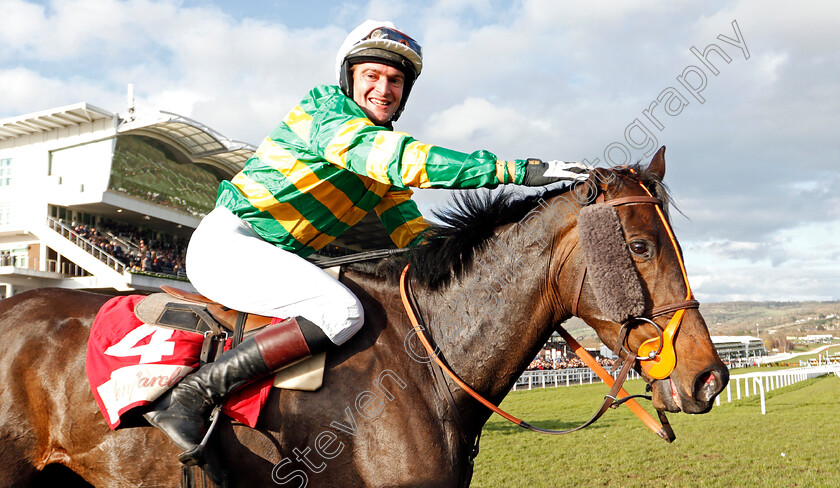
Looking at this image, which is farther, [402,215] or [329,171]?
[402,215]

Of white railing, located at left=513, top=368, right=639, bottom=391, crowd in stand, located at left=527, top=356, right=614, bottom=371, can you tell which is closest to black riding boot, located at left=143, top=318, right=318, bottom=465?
white railing, located at left=513, top=368, right=639, bottom=391

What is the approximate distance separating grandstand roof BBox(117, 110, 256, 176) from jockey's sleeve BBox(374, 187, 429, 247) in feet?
86.0

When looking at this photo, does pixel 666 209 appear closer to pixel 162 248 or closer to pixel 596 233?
pixel 596 233

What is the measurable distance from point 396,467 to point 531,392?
1983 cm

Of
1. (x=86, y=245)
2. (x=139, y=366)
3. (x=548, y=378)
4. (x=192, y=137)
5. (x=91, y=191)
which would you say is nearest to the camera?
(x=139, y=366)

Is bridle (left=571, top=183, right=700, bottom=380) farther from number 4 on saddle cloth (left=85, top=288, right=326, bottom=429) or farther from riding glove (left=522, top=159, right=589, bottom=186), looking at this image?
number 4 on saddle cloth (left=85, top=288, right=326, bottom=429)

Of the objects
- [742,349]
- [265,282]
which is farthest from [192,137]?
[742,349]

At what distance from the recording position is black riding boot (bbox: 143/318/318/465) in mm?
2322

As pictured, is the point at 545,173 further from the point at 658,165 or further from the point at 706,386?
the point at 706,386

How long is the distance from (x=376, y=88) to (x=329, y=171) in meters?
0.48

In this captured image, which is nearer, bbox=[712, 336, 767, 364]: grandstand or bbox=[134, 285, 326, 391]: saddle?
bbox=[134, 285, 326, 391]: saddle

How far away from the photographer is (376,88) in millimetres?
2850

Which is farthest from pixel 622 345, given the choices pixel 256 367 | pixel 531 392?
pixel 531 392

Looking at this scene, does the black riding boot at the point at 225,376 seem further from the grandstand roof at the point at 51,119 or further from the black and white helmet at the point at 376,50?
the grandstand roof at the point at 51,119
